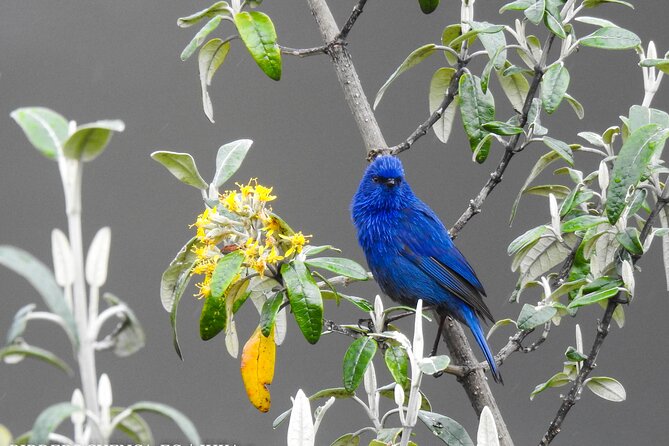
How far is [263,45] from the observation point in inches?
68.6

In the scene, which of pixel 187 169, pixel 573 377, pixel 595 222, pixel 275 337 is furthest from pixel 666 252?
pixel 187 169

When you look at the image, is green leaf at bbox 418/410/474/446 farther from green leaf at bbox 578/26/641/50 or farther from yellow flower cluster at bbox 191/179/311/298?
green leaf at bbox 578/26/641/50

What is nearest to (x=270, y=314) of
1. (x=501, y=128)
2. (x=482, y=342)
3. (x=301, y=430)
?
(x=301, y=430)

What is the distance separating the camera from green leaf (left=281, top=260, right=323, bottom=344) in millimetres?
1580

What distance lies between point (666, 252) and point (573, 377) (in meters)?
0.39

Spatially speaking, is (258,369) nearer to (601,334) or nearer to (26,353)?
(601,334)

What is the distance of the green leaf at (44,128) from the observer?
908 millimetres

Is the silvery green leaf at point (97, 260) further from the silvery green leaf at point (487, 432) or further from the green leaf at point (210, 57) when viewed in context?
the green leaf at point (210, 57)

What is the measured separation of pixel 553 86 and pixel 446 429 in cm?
70

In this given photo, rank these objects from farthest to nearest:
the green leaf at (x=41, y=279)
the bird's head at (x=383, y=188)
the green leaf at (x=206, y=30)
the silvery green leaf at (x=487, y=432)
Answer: the bird's head at (x=383, y=188) → the green leaf at (x=206, y=30) → the silvery green leaf at (x=487, y=432) → the green leaf at (x=41, y=279)

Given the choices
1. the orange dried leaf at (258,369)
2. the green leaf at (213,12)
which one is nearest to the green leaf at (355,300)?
the orange dried leaf at (258,369)

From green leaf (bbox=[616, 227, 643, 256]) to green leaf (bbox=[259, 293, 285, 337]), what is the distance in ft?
2.20

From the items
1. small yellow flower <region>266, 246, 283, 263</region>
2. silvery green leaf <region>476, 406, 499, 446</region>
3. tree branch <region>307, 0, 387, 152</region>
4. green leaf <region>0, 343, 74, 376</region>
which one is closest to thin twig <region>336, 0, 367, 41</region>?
tree branch <region>307, 0, 387, 152</region>

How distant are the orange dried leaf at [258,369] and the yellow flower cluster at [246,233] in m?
0.18
